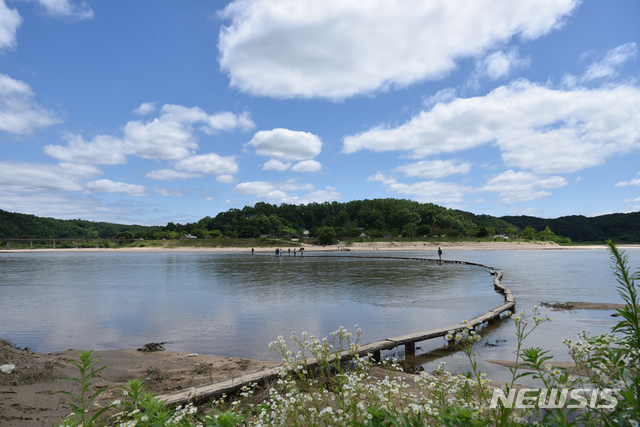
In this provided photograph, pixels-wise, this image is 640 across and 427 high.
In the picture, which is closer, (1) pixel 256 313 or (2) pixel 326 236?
(1) pixel 256 313

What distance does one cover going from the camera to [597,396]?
2.92 m

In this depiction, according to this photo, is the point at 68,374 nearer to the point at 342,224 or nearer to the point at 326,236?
the point at 326,236

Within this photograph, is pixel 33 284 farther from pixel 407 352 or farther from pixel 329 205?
pixel 329 205

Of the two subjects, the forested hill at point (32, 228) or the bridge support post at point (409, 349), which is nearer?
the bridge support post at point (409, 349)

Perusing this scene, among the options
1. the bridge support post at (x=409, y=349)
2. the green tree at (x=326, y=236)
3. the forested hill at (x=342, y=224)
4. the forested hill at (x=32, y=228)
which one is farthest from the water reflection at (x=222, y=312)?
the forested hill at (x=32, y=228)

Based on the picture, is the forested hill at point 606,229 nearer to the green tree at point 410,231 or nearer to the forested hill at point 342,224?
the forested hill at point 342,224

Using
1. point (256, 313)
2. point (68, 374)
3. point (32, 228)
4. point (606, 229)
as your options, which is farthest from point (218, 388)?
point (606, 229)

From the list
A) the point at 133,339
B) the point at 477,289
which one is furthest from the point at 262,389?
the point at 477,289

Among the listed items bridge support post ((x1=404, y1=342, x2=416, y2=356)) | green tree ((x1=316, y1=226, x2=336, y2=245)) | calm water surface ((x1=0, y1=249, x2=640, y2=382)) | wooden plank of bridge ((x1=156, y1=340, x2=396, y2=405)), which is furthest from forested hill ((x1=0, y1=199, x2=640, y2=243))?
wooden plank of bridge ((x1=156, y1=340, x2=396, y2=405))

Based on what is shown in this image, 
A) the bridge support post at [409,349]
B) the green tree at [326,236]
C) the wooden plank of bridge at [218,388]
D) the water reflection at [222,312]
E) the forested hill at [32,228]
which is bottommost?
the water reflection at [222,312]

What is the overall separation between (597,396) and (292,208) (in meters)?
191

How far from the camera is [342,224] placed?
168 metres

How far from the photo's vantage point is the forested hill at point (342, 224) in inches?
5674

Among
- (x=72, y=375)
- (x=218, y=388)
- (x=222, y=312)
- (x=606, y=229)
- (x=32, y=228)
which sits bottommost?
(x=222, y=312)
